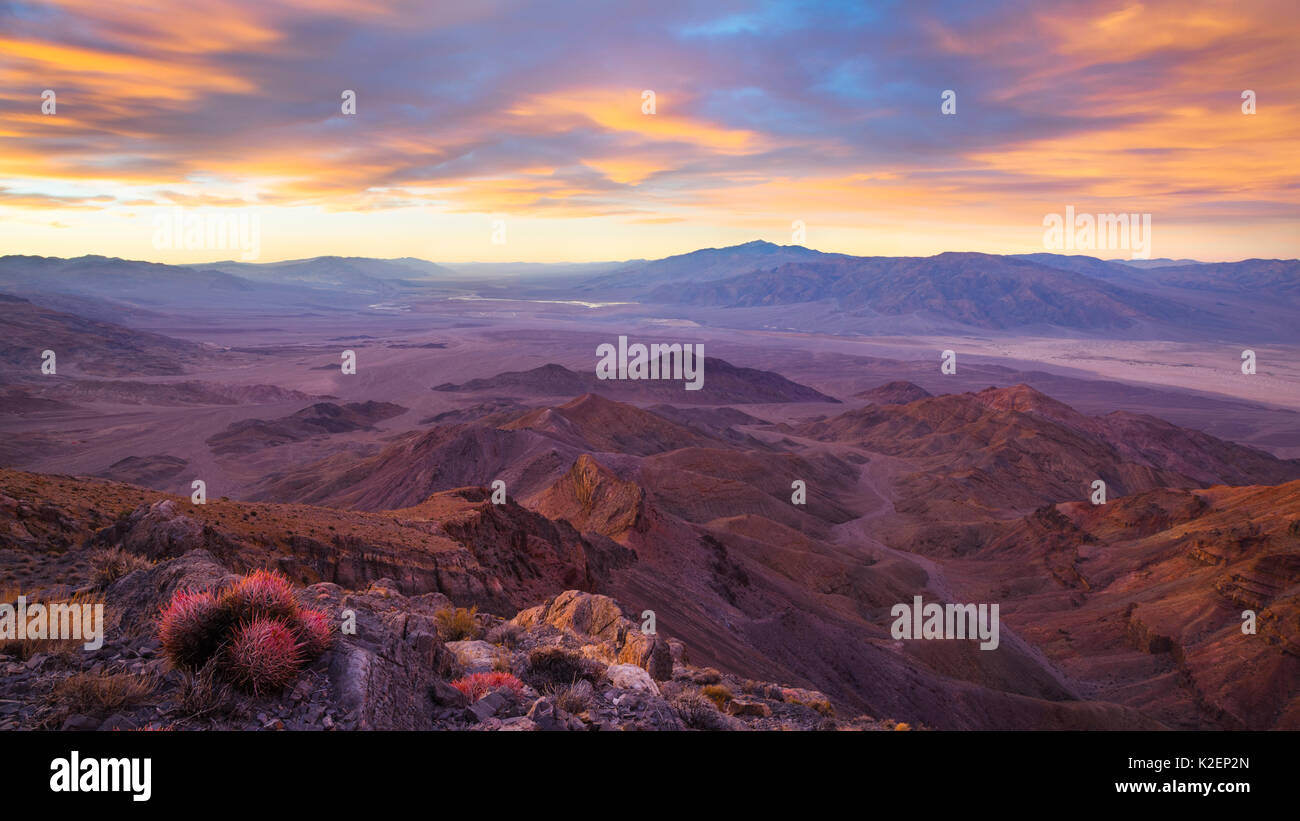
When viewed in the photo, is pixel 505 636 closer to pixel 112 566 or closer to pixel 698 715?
pixel 698 715

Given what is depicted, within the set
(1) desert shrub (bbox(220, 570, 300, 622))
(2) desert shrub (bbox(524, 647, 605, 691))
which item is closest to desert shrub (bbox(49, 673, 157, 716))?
(1) desert shrub (bbox(220, 570, 300, 622))

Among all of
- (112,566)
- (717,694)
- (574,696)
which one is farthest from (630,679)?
(112,566)

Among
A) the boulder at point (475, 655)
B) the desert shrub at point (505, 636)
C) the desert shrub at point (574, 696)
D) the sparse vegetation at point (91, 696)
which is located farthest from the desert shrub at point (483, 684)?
the desert shrub at point (505, 636)

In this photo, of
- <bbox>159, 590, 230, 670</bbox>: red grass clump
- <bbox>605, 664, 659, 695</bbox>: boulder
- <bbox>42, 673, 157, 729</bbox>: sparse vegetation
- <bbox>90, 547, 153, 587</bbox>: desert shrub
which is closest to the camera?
<bbox>42, 673, 157, 729</bbox>: sparse vegetation

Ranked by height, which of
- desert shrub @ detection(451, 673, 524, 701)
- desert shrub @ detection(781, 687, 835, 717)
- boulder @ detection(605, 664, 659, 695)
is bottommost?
desert shrub @ detection(781, 687, 835, 717)

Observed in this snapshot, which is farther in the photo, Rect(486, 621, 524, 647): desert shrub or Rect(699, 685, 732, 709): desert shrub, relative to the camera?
Rect(486, 621, 524, 647): desert shrub

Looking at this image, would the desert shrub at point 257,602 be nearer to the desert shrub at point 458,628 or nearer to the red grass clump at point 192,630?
the red grass clump at point 192,630

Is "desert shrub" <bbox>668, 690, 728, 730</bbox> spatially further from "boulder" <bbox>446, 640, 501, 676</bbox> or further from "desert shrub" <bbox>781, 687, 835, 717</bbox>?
"desert shrub" <bbox>781, 687, 835, 717</bbox>
